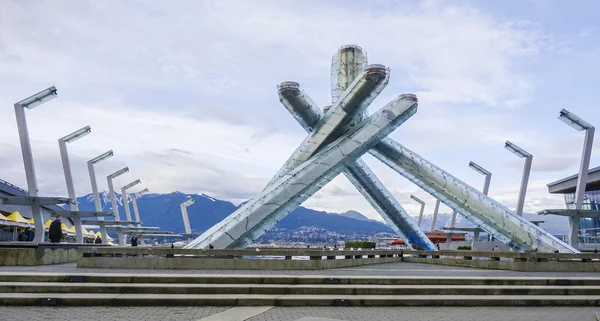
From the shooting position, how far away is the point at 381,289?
13.1m

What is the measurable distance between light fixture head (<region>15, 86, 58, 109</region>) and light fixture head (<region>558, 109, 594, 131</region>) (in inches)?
1220

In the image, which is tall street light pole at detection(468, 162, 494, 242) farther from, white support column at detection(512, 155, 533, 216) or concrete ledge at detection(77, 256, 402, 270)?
concrete ledge at detection(77, 256, 402, 270)

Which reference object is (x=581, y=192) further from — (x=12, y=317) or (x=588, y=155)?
(x=12, y=317)

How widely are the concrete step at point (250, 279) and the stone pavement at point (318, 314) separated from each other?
7.48 feet

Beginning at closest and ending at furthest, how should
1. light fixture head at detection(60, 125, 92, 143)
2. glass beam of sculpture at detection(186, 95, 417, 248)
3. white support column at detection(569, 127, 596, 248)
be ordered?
glass beam of sculpture at detection(186, 95, 417, 248)
white support column at detection(569, 127, 596, 248)
light fixture head at detection(60, 125, 92, 143)

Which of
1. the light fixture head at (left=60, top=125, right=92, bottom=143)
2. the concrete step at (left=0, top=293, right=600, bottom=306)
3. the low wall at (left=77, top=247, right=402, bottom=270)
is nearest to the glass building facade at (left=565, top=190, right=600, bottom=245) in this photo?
the light fixture head at (left=60, top=125, right=92, bottom=143)

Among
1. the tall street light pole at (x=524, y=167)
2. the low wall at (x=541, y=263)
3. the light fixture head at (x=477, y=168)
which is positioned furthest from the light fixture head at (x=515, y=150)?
the low wall at (x=541, y=263)

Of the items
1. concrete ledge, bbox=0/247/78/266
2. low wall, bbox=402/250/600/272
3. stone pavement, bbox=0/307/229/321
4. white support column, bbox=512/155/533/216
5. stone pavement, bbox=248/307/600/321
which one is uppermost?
white support column, bbox=512/155/533/216

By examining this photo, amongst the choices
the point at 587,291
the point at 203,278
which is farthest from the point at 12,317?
the point at 587,291

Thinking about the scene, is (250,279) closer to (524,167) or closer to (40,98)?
(40,98)

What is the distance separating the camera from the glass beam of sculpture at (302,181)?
2721 centimetres

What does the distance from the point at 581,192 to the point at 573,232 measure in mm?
2727

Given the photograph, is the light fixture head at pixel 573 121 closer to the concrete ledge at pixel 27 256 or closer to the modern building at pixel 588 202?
the concrete ledge at pixel 27 256

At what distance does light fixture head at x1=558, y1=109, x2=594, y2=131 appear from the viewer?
105ft
